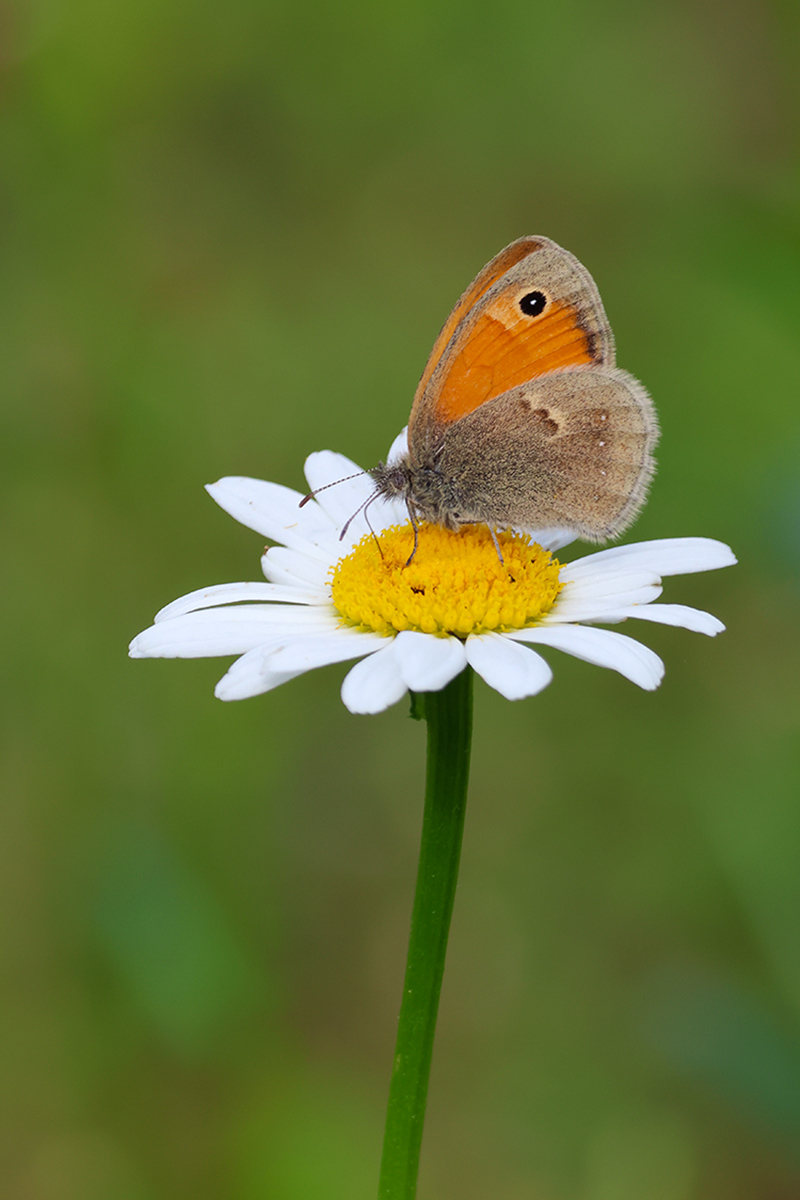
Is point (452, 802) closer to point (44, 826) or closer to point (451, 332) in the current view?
point (451, 332)

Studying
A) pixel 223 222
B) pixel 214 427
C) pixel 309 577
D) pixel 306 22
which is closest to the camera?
pixel 309 577

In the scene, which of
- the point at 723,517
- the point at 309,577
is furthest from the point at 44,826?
the point at 723,517

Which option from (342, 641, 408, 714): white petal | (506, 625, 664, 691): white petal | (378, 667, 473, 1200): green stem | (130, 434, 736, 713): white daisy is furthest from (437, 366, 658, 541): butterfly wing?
(378, 667, 473, 1200): green stem

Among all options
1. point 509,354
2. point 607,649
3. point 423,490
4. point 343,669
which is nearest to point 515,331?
point 509,354

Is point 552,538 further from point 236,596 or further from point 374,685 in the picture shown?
point 374,685

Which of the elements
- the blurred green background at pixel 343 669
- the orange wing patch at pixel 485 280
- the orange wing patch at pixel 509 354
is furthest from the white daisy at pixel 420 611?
the blurred green background at pixel 343 669

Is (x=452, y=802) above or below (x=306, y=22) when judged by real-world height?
below
